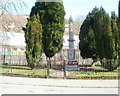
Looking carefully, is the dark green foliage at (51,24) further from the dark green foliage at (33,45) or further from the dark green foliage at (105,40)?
the dark green foliage at (105,40)

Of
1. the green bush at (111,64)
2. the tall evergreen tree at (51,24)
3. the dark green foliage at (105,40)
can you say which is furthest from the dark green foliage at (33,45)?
the green bush at (111,64)

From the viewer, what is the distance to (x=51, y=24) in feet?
92.6

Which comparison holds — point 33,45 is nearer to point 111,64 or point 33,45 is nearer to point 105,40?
point 105,40

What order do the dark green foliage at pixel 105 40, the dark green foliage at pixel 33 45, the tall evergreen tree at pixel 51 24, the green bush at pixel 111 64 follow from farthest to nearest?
the tall evergreen tree at pixel 51 24, the dark green foliage at pixel 33 45, the dark green foliage at pixel 105 40, the green bush at pixel 111 64

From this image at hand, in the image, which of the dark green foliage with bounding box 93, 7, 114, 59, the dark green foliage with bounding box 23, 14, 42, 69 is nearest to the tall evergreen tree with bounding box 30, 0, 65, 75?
the dark green foliage with bounding box 23, 14, 42, 69

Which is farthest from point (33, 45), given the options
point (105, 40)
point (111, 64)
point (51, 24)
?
point (111, 64)

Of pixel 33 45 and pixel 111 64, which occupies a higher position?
pixel 33 45

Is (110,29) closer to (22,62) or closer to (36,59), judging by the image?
(36,59)

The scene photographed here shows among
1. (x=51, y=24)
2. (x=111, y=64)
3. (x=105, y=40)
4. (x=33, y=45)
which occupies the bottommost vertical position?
(x=111, y=64)

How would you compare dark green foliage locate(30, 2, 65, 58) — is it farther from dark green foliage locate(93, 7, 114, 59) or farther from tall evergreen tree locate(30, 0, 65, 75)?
dark green foliage locate(93, 7, 114, 59)

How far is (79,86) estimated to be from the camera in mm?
12422

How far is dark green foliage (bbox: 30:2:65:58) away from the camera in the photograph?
28016 millimetres

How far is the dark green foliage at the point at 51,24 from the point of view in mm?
28016

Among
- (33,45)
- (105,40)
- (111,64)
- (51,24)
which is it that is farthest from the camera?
(51,24)
